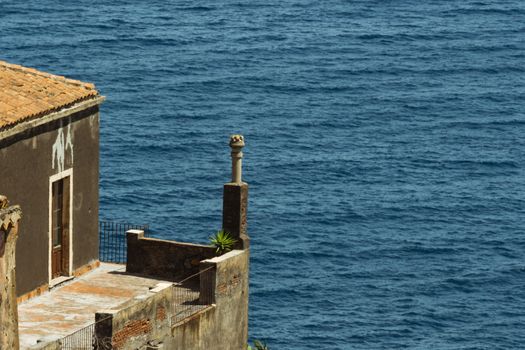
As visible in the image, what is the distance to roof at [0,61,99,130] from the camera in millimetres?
44844

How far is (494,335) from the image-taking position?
387 feet

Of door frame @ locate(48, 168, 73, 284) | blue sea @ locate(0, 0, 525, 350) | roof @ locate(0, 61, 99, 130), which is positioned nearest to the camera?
roof @ locate(0, 61, 99, 130)

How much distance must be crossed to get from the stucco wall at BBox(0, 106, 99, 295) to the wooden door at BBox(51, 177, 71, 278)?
387mm

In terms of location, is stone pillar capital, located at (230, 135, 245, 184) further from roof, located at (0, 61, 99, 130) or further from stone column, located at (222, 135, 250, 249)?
roof, located at (0, 61, 99, 130)

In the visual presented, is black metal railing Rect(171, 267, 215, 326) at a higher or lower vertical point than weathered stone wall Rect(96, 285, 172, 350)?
lower

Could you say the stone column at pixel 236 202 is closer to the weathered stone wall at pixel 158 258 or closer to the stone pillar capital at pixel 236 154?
the stone pillar capital at pixel 236 154

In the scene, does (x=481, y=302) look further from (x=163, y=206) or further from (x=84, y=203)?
(x=84, y=203)

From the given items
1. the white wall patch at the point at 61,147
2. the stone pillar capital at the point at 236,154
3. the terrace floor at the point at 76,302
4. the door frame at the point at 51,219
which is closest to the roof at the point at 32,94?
the white wall patch at the point at 61,147

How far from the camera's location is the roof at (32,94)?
44.8 m

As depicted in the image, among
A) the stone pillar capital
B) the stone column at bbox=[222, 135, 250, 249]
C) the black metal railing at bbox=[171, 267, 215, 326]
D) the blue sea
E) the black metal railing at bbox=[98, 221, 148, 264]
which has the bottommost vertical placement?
the blue sea

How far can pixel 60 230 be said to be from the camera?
48062mm

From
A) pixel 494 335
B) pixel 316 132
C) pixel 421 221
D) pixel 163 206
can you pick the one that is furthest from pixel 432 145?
Result: pixel 494 335

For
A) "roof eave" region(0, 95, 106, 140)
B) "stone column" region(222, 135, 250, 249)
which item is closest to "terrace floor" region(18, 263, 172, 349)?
"stone column" region(222, 135, 250, 249)

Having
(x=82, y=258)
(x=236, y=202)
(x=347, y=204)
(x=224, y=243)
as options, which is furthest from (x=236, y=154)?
(x=347, y=204)
